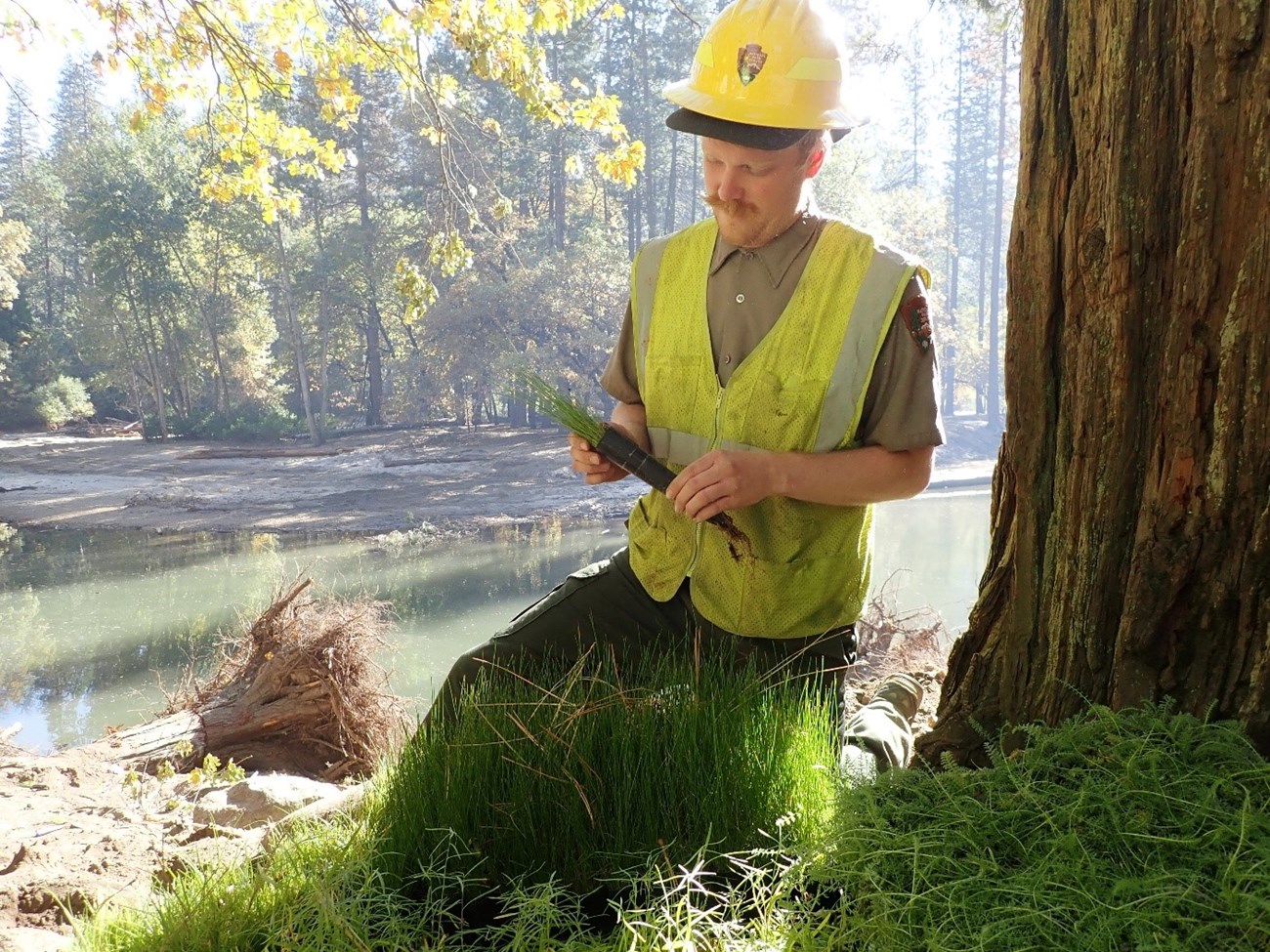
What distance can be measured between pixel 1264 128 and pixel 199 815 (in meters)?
3.71

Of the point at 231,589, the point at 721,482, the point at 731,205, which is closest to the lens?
the point at 721,482

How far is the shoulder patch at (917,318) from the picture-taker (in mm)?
2275

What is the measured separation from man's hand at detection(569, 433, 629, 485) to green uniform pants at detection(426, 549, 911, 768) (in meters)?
0.25

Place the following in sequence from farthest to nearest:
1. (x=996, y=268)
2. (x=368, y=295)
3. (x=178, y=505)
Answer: (x=996, y=268) < (x=368, y=295) < (x=178, y=505)

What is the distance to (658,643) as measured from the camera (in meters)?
2.49

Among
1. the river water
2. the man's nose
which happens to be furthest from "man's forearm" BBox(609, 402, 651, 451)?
the river water

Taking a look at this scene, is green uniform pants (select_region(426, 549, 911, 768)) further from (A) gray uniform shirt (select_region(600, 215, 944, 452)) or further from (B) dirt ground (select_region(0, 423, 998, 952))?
(B) dirt ground (select_region(0, 423, 998, 952))

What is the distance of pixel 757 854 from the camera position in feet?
5.49

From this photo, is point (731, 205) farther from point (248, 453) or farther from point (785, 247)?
point (248, 453)

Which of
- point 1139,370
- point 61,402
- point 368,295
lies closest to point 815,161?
point 1139,370

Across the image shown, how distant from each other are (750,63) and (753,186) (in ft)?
0.80

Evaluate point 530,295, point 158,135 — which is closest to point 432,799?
point 530,295

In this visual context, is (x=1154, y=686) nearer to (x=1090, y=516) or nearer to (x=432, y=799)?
(x=1090, y=516)

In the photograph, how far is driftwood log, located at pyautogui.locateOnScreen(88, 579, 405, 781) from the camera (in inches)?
227
